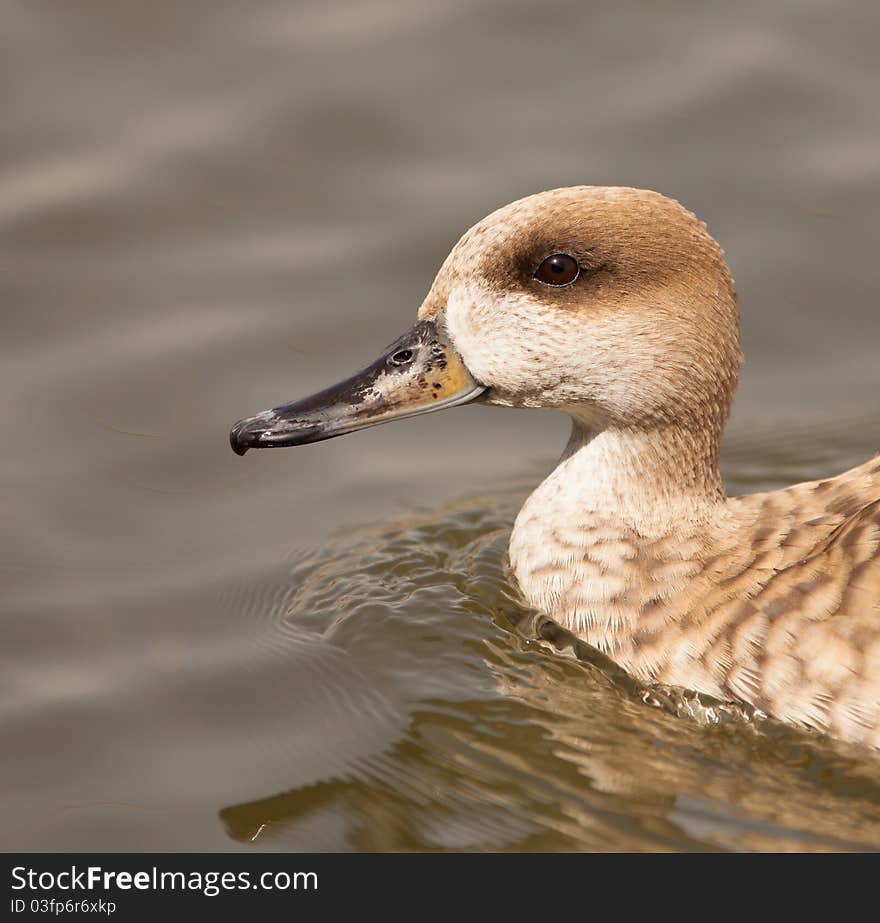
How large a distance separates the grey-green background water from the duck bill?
0.73 meters

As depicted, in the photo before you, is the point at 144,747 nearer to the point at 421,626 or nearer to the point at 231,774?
the point at 231,774

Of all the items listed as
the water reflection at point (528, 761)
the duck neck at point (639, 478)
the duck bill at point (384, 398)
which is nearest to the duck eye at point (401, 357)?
the duck bill at point (384, 398)

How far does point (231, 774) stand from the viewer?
4.97 m

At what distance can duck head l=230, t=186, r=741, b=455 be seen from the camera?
200 inches

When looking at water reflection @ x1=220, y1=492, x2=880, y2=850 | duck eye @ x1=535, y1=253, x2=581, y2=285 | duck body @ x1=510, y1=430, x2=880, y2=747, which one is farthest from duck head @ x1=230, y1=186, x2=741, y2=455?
water reflection @ x1=220, y1=492, x2=880, y2=850

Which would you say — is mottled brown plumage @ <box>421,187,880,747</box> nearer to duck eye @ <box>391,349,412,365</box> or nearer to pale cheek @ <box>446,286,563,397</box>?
pale cheek @ <box>446,286,563,397</box>

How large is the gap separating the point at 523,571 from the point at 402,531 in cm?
67

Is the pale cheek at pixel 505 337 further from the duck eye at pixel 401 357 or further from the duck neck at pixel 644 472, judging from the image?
the duck neck at pixel 644 472

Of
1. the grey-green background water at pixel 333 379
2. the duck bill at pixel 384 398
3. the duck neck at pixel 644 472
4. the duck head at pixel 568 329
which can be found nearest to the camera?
the grey-green background water at pixel 333 379

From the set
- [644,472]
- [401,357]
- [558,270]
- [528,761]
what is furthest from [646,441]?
[528,761]

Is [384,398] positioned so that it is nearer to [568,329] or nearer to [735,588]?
[568,329]

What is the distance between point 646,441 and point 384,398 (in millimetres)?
805

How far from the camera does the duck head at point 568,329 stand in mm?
5074

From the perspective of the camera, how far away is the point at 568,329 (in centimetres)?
515
